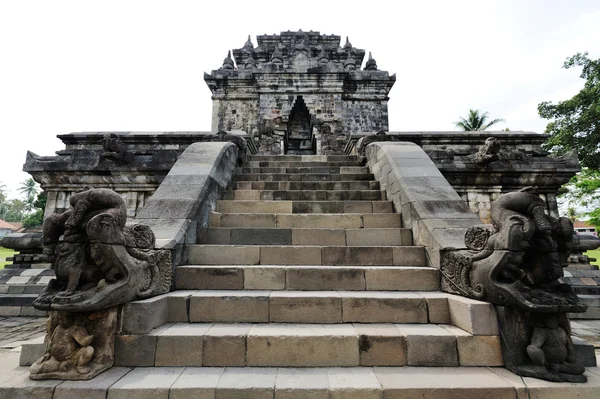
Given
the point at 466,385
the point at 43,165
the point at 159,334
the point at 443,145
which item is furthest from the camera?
the point at 443,145

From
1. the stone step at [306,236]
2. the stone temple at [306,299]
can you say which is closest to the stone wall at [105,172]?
the stone temple at [306,299]

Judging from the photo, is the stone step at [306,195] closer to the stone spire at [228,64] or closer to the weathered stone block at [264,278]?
the weathered stone block at [264,278]

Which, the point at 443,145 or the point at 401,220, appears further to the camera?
the point at 443,145

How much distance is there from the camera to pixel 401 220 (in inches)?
186

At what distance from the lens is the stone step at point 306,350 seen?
2.64 m

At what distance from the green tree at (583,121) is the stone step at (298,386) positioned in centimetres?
2485

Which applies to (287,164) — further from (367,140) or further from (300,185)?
(367,140)

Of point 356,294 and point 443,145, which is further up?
point 443,145

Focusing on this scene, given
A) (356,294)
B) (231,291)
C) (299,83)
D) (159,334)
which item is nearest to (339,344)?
(356,294)

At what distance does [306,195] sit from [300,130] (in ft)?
44.9

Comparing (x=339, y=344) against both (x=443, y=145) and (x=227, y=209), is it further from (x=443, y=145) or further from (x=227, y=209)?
(x=443, y=145)

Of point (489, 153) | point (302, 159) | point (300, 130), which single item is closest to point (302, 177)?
point (302, 159)

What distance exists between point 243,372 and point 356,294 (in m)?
1.43

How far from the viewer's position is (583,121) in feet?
66.5
